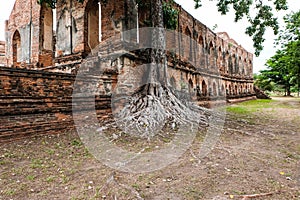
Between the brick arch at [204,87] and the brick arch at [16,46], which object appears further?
the brick arch at [204,87]

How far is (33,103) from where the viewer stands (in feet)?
15.9

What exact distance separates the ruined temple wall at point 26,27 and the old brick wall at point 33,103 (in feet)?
17.7

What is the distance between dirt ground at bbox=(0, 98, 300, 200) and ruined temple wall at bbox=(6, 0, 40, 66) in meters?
6.84

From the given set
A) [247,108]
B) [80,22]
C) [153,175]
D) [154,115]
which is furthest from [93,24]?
[247,108]

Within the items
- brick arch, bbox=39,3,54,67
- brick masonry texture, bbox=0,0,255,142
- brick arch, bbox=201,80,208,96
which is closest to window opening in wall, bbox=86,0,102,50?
brick masonry texture, bbox=0,0,255,142

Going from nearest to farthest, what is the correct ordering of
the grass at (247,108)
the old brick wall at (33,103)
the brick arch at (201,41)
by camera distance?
the old brick wall at (33,103), the grass at (247,108), the brick arch at (201,41)

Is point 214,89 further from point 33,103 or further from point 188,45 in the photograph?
point 33,103

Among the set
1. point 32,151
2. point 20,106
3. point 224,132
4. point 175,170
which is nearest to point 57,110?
point 20,106

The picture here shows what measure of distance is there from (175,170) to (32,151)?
101 inches

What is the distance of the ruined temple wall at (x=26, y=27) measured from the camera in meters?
9.87

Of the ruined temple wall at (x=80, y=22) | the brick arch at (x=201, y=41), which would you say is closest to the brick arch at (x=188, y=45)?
the brick arch at (x=201, y=41)

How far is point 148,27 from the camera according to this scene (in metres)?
8.40

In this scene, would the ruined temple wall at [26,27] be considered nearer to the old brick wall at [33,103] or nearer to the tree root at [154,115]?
the old brick wall at [33,103]

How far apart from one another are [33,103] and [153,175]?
3.26 m
